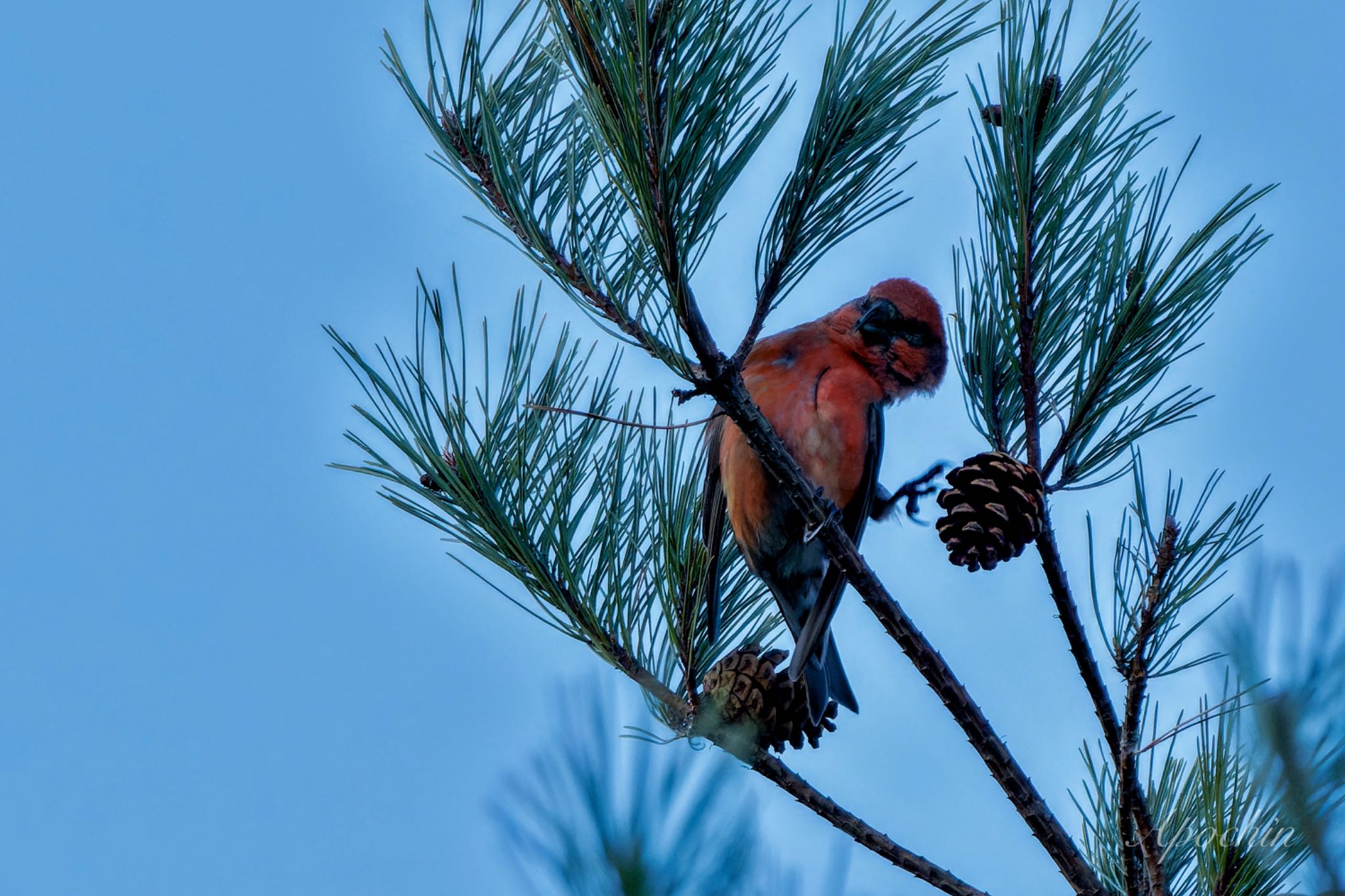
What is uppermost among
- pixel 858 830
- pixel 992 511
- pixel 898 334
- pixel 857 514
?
pixel 898 334

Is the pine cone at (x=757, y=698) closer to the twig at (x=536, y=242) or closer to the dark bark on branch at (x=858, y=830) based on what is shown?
the dark bark on branch at (x=858, y=830)

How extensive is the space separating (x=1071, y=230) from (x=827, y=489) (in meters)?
0.85

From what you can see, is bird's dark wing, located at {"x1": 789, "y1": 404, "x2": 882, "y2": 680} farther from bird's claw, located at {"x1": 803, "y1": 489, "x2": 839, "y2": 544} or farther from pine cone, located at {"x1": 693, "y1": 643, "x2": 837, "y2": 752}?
bird's claw, located at {"x1": 803, "y1": 489, "x2": 839, "y2": 544}

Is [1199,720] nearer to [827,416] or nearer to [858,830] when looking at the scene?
[858,830]

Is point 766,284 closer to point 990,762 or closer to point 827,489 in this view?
point 990,762

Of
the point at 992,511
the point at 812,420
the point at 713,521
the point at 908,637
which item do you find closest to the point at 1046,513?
the point at 992,511

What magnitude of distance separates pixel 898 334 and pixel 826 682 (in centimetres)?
79

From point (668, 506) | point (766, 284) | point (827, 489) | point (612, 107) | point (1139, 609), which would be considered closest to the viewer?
point (612, 107)

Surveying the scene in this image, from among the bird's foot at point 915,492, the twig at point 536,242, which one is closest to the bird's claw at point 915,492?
the bird's foot at point 915,492

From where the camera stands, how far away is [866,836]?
148 centimetres

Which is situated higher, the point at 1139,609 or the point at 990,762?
the point at 1139,609

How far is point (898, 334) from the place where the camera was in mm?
2434

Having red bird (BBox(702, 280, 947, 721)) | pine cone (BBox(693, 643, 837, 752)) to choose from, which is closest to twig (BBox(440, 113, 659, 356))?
pine cone (BBox(693, 643, 837, 752))

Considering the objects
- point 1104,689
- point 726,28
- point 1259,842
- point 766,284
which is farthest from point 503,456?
point 1259,842
